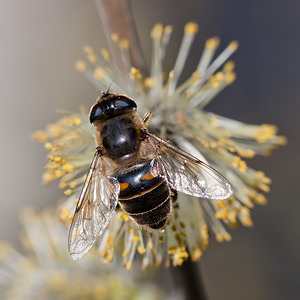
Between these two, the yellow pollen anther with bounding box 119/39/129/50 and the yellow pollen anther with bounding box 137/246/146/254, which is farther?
the yellow pollen anther with bounding box 119/39/129/50

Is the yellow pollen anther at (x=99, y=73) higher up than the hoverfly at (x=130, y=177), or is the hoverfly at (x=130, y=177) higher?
the yellow pollen anther at (x=99, y=73)

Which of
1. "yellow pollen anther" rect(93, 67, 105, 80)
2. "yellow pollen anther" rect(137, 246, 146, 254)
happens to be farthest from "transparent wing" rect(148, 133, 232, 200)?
"yellow pollen anther" rect(93, 67, 105, 80)

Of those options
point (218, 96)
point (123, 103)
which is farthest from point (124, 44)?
point (218, 96)

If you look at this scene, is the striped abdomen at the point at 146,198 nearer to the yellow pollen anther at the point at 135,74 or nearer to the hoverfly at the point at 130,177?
the hoverfly at the point at 130,177

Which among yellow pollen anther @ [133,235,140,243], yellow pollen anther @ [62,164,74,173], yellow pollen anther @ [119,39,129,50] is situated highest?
yellow pollen anther @ [119,39,129,50]

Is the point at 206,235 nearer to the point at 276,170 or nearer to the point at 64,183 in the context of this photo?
the point at 64,183

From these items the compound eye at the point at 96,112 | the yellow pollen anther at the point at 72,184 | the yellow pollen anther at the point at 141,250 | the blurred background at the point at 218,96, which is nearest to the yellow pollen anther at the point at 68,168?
the yellow pollen anther at the point at 72,184

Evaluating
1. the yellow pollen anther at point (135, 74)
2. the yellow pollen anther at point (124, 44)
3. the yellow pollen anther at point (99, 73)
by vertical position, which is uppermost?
the yellow pollen anther at point (99, 73)

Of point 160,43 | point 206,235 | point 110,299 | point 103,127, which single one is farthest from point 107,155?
point 110,299

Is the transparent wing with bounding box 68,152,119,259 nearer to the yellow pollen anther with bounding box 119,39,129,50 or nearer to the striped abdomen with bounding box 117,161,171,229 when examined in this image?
the striped abdomen with bounding box 117,161,171,229
